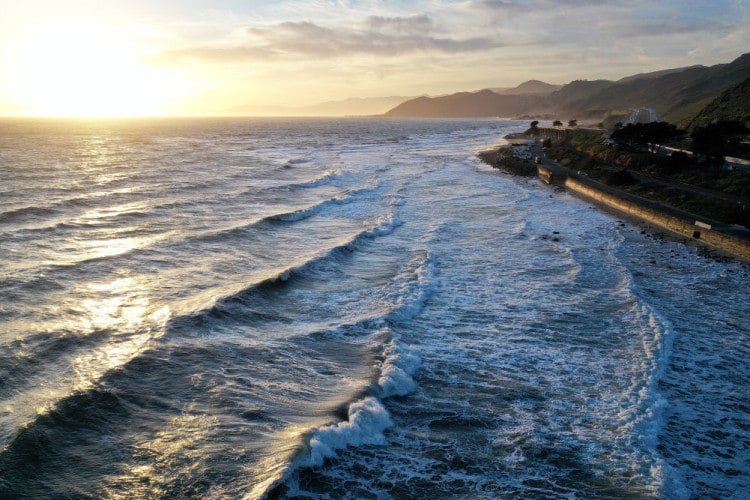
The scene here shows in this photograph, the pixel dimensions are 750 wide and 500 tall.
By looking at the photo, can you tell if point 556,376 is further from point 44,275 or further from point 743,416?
point 44,275

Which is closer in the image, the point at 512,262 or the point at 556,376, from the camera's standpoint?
the point at 556,376

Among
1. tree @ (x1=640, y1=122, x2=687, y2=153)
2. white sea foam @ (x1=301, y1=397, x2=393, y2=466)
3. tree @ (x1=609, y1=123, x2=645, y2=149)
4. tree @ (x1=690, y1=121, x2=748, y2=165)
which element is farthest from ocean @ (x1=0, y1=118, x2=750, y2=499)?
tree @ (x1=609, y1=123, x2=645, y2=149)

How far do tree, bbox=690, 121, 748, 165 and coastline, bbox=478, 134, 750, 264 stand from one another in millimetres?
6317

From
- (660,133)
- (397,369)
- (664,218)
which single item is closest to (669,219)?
(664,218)

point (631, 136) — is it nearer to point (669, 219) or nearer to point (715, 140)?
point (715, 140)

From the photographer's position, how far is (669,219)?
1201 inches

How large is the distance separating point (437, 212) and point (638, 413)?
1037 inches

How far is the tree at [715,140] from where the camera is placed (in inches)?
1463

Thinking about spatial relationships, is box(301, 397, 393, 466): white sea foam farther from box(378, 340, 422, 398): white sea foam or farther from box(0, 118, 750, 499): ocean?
box(378, 340, 422, 398): white sea foam

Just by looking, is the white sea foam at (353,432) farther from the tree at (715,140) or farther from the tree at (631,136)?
the tree at (631,136)

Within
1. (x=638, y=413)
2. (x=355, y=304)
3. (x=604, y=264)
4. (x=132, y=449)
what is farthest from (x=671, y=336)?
(x=132, y=449)

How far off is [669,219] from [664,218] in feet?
2.09

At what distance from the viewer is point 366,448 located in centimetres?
1041

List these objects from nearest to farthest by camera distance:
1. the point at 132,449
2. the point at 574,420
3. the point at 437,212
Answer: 1. the point at 132,449
2. the point at 574,420
3. the point at 437,212
